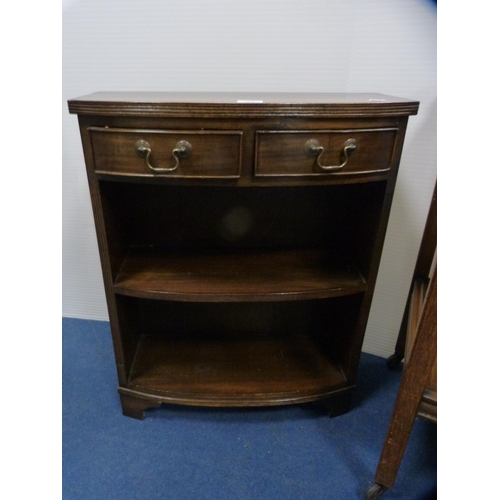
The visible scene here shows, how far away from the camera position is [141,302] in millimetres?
1067

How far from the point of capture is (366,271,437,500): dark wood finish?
0.60 metres

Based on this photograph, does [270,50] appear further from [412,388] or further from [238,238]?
[412,388]

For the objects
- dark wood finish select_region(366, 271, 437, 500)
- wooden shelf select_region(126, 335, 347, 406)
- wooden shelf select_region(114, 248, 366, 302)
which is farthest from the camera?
wooden shelf select_region(126, 335, 347, 406)

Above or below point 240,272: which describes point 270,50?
above

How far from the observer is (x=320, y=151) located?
0.67m

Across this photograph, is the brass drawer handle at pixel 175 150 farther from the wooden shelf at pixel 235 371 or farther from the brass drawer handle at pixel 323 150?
the wooden shelf at pixel 235 371

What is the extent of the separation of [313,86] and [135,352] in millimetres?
842

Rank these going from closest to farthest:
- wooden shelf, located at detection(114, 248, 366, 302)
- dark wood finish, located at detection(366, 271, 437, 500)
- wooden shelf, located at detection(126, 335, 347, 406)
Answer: dark wood finish, located at detection(366, 271, 437, 500) < wooden shelf, located at detection(114, 248, 366, 302) < wooden shelf, located at detection(126, 335, 347, 406)

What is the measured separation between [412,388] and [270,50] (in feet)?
2.63

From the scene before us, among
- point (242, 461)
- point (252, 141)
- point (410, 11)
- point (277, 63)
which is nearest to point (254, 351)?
point (242, 461)

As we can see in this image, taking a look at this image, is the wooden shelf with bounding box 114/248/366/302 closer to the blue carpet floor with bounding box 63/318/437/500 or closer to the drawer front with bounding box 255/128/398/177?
the drawer front with bounding box 255/128/398/177

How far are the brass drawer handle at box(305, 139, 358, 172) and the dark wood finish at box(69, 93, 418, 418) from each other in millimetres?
11

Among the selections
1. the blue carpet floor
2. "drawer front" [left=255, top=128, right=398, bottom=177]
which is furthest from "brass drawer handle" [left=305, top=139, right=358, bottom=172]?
the blue carpet floor

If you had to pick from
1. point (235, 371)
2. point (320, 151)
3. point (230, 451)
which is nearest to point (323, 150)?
point (320, 151)
